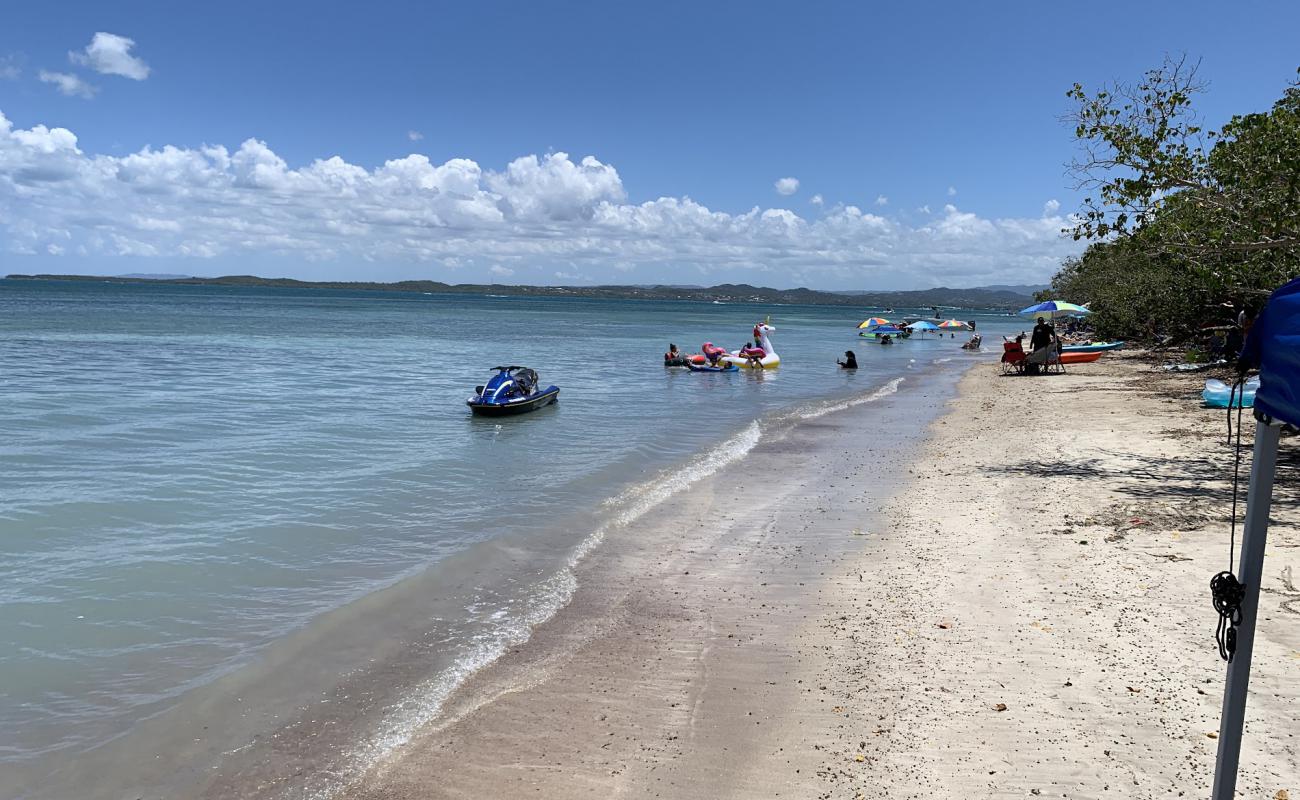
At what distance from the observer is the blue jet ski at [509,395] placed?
850 inches

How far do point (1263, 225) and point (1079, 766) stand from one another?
849 centimetres

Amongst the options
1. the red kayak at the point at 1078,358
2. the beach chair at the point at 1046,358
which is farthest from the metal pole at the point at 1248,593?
the red kayak at the point at 1078,358

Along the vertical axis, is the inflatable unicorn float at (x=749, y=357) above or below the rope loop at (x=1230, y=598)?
below

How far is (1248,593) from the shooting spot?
3289 mm

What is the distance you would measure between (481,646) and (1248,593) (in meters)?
5.87

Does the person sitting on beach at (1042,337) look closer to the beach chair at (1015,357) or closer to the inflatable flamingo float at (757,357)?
the beach chair at (1015,357)

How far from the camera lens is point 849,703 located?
5945mm

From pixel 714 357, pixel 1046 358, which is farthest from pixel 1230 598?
pixel 714 357

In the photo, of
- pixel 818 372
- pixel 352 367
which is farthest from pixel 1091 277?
pixel 352 367

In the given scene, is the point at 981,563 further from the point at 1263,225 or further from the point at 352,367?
the point at 352,367

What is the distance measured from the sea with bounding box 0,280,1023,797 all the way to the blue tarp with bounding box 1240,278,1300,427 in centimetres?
545

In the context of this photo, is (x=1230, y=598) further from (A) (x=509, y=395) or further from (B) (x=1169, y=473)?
(A) (x=509, y=395)

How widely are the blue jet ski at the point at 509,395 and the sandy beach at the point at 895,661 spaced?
1071 cm

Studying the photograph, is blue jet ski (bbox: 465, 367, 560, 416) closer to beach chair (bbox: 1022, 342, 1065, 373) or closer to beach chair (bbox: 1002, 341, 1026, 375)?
beach chair (bbox: 1022, 342, 1065, 373)
